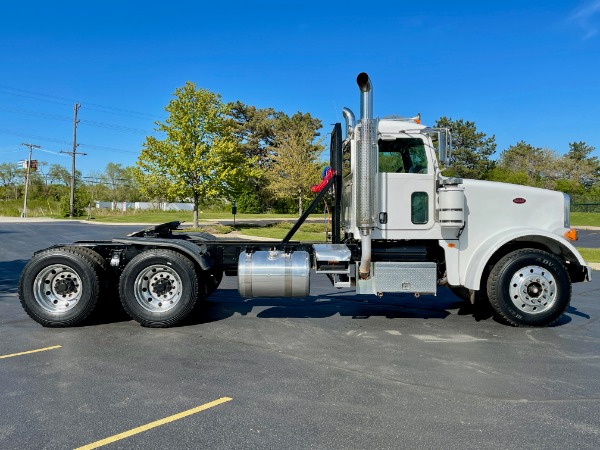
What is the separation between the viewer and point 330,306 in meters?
7.96

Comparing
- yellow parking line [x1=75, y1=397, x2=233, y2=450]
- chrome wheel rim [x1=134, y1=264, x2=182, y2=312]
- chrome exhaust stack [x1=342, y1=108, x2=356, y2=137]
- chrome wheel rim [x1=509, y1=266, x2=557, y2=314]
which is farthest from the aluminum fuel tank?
chrome wheel rim [x1=509, y1=266, x2=557, y2=314]

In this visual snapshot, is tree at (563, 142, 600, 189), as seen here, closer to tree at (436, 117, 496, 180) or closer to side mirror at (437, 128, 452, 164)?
tree at (436, 117, 496, 180)

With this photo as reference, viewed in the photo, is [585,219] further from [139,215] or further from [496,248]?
[139,215]

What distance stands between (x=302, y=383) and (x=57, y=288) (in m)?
4.04

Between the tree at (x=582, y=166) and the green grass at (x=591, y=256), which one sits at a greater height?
the tree at (x=582, y=166)

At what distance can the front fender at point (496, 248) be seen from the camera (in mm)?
6238

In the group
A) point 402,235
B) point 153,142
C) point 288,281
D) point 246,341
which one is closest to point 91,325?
point 246,341

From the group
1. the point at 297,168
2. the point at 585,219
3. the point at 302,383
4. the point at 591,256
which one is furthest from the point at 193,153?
the point at 585,219

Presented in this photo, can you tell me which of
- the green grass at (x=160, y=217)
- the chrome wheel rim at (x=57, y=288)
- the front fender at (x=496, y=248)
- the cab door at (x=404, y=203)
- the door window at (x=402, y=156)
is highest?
the green grass at (x=160, y=217)

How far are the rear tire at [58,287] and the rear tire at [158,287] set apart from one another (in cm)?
48

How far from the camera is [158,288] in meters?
6.39

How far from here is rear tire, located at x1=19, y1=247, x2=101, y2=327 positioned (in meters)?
6.32

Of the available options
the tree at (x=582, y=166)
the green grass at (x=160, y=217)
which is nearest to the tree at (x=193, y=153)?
the green grass at (x=160, y=217)

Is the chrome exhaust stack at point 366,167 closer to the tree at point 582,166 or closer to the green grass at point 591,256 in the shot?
the green grass at point 591,256
